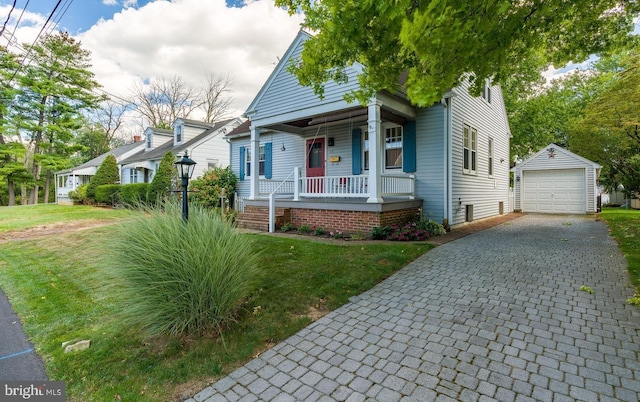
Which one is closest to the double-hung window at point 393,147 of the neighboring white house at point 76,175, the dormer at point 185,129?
the dormer at point 185,129

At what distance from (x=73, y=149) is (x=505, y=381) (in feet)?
102

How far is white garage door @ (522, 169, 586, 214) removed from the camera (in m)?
15.0

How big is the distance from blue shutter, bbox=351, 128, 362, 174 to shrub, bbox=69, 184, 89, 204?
74.8 ft

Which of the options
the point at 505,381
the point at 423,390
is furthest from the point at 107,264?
the point at 505,381

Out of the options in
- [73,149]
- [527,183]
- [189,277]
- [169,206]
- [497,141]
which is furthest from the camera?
[73,149]

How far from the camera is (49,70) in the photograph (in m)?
22.3

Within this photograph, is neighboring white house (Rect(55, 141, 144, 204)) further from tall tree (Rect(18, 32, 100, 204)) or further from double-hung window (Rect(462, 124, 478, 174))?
double-hung window (Rect(462, 124, 478, 174))

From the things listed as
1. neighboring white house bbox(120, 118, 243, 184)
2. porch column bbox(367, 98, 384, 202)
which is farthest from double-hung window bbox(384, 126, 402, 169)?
neighboring white house bbox(120, 118, 243, 184)

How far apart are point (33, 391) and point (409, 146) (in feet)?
32.0

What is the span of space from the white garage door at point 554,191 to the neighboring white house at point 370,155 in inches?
197

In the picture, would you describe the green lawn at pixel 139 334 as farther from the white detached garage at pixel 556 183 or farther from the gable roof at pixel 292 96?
the white detached garage at pixel 556 183

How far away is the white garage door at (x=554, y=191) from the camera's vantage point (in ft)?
49.4

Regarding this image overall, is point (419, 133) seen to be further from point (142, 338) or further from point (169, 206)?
point (142, 338)

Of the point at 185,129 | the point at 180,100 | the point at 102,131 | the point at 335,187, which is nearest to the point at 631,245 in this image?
the point at 335,187
